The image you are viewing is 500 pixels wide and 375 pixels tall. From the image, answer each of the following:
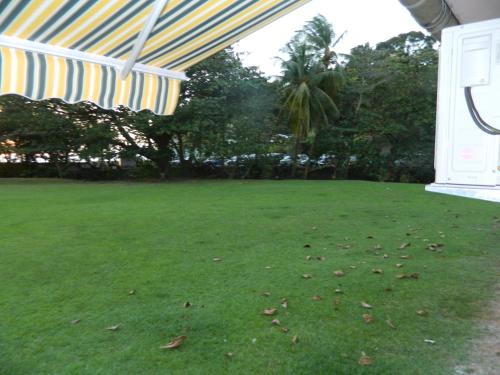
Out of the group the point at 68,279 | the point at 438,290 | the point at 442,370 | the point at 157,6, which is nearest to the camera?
the point at 157,6

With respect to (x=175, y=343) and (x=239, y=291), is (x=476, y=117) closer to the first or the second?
(x=175, y=343)

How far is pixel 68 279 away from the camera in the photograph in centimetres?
488

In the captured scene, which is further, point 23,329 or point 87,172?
point 87,172

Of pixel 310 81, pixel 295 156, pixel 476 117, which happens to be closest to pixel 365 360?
pixel 476 117

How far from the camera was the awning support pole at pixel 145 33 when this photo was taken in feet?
7.49

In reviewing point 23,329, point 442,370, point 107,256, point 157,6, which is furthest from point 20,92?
point 107,256

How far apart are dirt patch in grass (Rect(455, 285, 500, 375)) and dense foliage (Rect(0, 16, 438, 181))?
15044 millimetres

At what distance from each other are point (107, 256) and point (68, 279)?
3.45 feet

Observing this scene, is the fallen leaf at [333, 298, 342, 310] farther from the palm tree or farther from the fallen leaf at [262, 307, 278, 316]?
the palm tree

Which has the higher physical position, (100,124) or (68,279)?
(100,124)

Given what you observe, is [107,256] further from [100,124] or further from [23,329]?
[100,124]

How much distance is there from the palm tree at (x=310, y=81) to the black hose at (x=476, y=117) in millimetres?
18155

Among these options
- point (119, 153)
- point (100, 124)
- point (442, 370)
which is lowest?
point (442, 370)

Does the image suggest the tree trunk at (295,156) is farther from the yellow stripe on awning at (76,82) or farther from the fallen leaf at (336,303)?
the yellow stripe on awning at (76,82)
